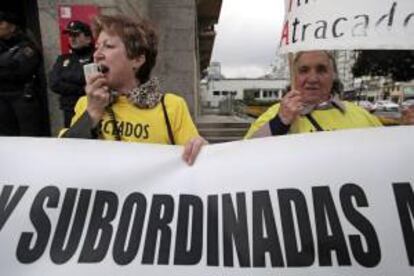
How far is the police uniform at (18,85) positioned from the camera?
559 centimetres

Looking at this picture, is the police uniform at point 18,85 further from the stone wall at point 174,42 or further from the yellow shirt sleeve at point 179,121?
the stone wall at point 174,42

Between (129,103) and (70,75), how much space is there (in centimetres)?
330

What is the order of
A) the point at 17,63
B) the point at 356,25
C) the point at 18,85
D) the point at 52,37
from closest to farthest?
1. the point at 356,25
2. the point at 17,63
3. the point at 18,85
4. the point at 52,37

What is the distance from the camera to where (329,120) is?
2.69 meters

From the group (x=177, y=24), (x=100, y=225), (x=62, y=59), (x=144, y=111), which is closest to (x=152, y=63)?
(x=144, y=111)

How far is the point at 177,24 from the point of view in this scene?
13.3 metres

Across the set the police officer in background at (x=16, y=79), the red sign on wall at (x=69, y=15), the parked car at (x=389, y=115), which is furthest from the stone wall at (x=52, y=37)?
the parked car at (x=389, y=115)

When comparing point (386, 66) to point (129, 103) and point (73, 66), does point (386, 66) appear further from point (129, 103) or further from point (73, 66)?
point (129, 103)

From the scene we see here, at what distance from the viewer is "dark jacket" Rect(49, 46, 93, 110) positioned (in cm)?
567

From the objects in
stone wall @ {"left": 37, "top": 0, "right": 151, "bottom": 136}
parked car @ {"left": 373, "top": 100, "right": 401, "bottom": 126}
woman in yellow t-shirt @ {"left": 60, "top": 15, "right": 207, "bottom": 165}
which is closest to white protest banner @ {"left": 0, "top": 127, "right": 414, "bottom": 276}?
woman in yellow t-shirt @ {"left": 60, "top": 15, "right": 207, "bottom": 165}

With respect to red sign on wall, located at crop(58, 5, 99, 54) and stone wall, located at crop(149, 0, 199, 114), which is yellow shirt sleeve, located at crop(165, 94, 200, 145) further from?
stone wall, located at crop(149, 0, 199, 114)

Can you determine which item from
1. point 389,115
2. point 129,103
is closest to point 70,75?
point 129,103

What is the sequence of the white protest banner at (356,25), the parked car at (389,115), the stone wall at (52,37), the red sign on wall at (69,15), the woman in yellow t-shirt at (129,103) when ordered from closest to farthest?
the white protest banner at (356,25) < the woman in yellow t-shirt at (129,103) < the parked car at (389,115) < the red sign on wall at (69,15) < the stone wall at (52,37)

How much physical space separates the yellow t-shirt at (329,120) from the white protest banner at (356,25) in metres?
0.30
